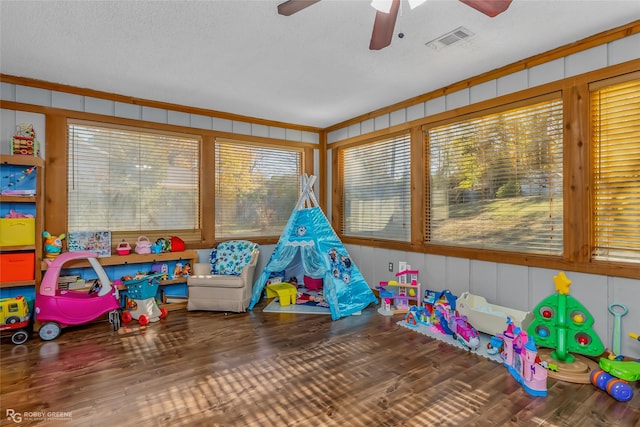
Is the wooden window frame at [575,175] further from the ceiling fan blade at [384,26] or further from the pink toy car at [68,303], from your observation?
the pink toy car at [68,303]

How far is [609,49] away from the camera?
2707mm

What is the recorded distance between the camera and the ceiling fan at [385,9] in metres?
1.69

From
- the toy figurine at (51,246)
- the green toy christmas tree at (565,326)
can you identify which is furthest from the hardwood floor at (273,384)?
the toy figurine at (51,246)

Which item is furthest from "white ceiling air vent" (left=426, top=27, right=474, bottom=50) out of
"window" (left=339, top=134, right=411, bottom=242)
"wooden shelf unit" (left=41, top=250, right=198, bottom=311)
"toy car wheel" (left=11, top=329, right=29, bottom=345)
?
"toy car wheel" (left=11, top=329, right=29, bottom=345)

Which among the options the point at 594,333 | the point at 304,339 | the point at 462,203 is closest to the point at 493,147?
the point at 462,203

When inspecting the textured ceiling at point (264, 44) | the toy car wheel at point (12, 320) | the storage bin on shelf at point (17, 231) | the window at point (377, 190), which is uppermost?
the textured ceiling at point (264, 44)

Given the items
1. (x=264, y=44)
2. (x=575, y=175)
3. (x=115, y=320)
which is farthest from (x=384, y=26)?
(x=115, y=320)

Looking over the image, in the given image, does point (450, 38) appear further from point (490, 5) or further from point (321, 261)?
point (321, 261)

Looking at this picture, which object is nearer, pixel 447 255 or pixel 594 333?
pixel 594 333

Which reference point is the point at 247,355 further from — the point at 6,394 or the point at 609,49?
the point at 609,49

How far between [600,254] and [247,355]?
10.1ft

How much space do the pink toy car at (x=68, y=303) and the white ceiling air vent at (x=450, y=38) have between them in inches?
153

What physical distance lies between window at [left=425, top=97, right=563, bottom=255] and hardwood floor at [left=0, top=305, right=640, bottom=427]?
1244 mm

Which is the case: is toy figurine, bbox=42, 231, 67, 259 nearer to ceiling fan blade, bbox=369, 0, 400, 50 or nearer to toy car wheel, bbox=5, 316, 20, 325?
toy car wheel, bbox=5, 316, 20, 325
